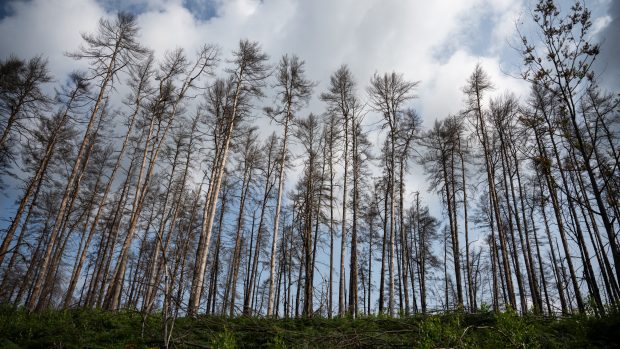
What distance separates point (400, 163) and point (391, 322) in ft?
32.0

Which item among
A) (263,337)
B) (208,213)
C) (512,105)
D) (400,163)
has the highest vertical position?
(512,105)

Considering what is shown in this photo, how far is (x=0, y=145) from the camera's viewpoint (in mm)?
12328

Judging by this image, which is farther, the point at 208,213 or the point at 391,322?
the point at 208,213

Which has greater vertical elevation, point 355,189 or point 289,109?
point 289,109

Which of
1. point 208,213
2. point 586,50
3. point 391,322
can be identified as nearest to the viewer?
point 586,50

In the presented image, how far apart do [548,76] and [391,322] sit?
537 centimetres

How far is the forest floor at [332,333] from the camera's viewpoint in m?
4.26

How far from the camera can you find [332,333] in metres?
5.27

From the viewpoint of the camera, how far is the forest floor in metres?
4.26

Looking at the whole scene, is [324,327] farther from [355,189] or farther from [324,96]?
[324,96]

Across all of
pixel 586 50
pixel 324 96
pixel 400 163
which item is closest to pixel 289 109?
pixel 324 96

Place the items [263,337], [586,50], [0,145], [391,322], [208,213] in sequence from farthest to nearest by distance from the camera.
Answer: [0,145] → [208,213] → [391,322] → [263,337] → [586,50]

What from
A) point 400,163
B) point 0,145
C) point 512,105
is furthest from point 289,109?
point 0,145

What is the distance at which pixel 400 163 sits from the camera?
1488 centimetres
